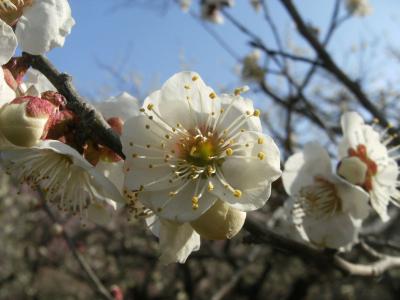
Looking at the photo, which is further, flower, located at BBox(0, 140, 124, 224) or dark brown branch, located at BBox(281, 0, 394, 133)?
dark brown branch, located at BBox(281, 0, 394, 133)

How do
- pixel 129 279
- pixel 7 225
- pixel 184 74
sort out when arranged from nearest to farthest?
pixel 184 74
pixel 129 279
pixel 7 225

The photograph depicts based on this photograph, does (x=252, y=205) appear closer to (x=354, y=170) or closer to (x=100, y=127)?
(x=100, y=127)

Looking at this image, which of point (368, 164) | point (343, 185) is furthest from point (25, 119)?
point (368, 164)

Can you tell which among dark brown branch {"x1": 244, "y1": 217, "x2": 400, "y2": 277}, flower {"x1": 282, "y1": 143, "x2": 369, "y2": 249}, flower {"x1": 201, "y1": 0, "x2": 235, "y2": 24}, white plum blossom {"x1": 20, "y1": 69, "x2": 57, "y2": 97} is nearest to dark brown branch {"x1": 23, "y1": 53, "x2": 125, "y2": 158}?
white plum blossom {"x1": 20, "y1": 69, "x2": 57, "y2": 97}

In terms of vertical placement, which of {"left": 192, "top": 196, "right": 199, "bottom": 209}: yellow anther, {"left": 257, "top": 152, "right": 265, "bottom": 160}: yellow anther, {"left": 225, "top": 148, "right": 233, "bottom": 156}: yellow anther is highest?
{"left": 257, "top": 152, "right": 265, "bottom": 160}: yellow anther

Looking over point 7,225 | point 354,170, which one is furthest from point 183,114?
point 7,225

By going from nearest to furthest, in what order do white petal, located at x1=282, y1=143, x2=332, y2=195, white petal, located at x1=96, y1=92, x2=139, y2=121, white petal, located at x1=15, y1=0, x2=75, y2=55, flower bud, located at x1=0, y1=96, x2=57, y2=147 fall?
1. flower bud, located at x1=0, y1=96, x2=57, y2=147
2. white petal, located at x1=15, y1=0, x2=75, y2=55
3. white petal, located at x1=96, y1=92, x2=139, y2=121
4. white petal, located at x1=282, y1=143, x2=332, y2=195

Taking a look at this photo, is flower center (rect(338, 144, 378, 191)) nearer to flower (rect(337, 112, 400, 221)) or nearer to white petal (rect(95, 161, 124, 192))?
flower (rect(337, 112, 400, 221))
